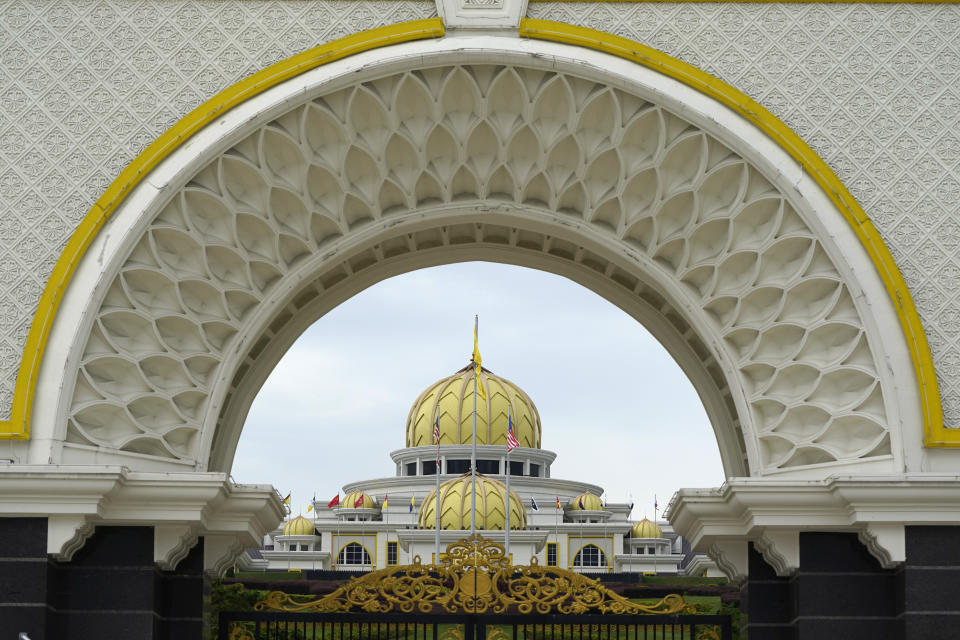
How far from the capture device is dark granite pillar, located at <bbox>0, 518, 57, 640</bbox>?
29.0 ft

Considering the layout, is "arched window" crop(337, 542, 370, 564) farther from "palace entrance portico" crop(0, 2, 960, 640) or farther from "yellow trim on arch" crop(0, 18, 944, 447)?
"yellow trim on arch" crop(0, 18, 944, 447)

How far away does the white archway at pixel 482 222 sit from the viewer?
9500 millimetres

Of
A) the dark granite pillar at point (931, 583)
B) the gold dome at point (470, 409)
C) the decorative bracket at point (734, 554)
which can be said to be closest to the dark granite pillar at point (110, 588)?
the decorative bracket at point (734, 554)

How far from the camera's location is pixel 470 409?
43.1m

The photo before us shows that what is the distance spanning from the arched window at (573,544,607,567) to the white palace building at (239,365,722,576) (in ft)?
0.11

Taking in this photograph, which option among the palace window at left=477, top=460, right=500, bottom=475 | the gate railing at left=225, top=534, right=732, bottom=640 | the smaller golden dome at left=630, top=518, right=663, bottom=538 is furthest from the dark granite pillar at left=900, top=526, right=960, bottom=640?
the smaller golden dome at left=630, top=518, right=663, bottom=538

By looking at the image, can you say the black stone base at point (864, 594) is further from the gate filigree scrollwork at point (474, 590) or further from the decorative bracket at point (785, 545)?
the gate filigree scrollwork at point (474, 590)

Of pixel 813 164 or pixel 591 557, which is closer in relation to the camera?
pixel 813 164

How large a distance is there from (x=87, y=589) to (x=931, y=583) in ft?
18.1

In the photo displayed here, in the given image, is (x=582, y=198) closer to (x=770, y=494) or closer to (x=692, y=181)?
(x=692, y=181)

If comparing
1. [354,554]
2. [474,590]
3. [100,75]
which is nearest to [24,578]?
[474,590]

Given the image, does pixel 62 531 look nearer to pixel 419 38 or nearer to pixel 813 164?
pixel 419 38

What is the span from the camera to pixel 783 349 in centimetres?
1003

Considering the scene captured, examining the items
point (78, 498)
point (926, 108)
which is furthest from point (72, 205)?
point (926, 108)
